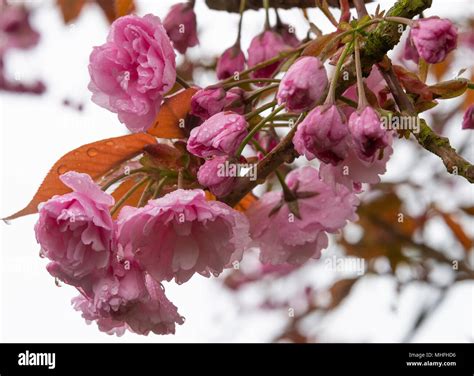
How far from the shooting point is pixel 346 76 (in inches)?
35.7

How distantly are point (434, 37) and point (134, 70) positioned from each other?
0.37 m

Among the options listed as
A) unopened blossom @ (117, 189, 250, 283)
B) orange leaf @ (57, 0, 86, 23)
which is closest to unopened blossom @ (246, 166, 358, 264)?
unopened blossom @ (117, 189, 250, 283)

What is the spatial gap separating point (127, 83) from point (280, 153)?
213 mm

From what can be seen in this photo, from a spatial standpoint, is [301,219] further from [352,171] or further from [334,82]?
[334,82]

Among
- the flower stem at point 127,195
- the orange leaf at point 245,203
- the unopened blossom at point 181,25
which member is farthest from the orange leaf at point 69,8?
the flower stem at point 127,195

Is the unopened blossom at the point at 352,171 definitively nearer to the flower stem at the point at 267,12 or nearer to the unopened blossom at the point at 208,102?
the unopened blossom at the point at 208,102

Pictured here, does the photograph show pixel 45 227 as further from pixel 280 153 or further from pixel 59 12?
pixel 59 12

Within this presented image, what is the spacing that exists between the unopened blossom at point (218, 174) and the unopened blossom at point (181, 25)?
0.50 metres

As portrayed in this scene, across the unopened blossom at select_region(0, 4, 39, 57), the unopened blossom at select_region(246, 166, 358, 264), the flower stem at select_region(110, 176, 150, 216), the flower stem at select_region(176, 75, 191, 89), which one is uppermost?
the unopened blossom at select_region(0, 4, 39, 57)

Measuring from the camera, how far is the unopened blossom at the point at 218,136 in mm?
894

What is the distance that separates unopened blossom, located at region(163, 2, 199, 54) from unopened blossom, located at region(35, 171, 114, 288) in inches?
20.9

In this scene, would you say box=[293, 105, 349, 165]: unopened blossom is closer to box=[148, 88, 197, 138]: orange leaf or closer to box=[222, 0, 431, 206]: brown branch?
box=[222, 0, 431, 206]: brown branch

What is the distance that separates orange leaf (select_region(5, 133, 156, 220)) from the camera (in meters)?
1.02
